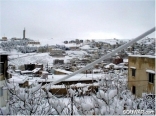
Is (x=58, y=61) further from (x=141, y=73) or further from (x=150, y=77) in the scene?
(x=150, y=77)

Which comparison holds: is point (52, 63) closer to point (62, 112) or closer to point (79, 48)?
point (79, 48)

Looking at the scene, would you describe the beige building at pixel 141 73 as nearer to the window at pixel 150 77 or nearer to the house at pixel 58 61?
the window at pixel 150 77

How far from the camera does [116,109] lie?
1353mm

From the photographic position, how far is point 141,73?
319 inches

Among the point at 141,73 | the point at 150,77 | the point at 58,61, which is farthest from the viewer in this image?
the point at 58,61

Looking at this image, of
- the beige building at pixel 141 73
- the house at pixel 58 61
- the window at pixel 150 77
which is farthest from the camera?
the house at pixel 58 61

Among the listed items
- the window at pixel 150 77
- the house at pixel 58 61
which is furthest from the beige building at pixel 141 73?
the house at pixel 58 61

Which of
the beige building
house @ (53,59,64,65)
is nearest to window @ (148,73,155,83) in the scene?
the beige building

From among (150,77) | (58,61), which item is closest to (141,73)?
(150,77)

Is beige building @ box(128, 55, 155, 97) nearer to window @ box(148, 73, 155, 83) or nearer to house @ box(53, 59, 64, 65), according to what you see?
window @ box(148, 73, 155, 83)

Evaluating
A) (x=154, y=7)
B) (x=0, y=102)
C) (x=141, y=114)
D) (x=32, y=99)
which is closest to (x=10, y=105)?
(x=32, y=99)

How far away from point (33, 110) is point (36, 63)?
12.7 m

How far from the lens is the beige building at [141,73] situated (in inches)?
287

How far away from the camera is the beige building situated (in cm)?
730
